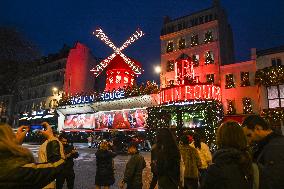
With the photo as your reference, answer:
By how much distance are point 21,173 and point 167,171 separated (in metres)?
3.10

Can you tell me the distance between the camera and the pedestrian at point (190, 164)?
6.67m

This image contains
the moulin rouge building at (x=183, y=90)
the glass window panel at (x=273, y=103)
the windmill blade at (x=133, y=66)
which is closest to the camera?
the glass window panel at (x=273, y=103)

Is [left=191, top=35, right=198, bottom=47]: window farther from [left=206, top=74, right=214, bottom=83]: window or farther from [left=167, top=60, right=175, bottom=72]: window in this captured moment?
[left=206, top=74, right=214, bottom=83]: window

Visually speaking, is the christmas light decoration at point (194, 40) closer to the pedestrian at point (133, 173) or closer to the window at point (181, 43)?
the window at point (181, 43)

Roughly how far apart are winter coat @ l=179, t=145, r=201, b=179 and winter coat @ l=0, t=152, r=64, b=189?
4.84 meters

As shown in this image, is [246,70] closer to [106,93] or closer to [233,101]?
[233,101]

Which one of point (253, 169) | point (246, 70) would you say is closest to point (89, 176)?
point (253, 169)

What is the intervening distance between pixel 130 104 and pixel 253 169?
97.4ft

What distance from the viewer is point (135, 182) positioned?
5926mm

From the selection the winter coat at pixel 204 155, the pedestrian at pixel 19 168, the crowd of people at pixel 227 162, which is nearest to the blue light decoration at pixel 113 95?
the winter coat at pixel 204 155

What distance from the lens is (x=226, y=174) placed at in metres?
2.62

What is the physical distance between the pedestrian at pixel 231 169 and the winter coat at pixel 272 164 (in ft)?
0.61

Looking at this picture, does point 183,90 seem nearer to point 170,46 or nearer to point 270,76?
point 270,76

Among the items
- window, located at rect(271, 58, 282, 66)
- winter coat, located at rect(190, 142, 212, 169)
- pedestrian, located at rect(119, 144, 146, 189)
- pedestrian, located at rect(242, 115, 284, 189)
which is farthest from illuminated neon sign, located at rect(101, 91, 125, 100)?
pedestrian, located at rect(242, 115, 284, 189)
